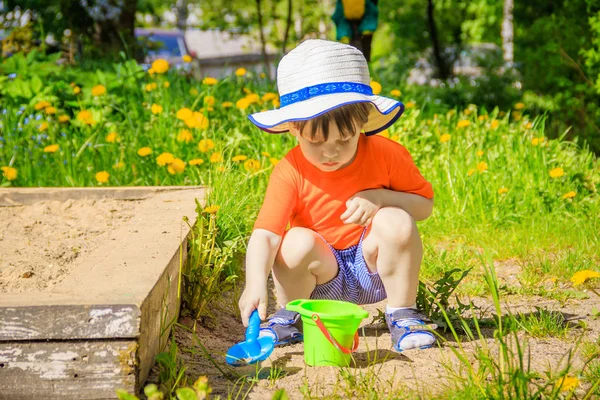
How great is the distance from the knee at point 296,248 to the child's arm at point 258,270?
0.03 m

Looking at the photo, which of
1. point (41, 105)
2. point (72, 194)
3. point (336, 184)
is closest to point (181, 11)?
point (41, 105)

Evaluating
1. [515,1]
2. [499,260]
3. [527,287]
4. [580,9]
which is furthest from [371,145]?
[515,1]

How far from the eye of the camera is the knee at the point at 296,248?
2166 mm

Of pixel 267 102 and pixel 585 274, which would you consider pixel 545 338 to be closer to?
pixel 585 274

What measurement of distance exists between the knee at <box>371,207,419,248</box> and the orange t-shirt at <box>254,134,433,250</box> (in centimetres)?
15

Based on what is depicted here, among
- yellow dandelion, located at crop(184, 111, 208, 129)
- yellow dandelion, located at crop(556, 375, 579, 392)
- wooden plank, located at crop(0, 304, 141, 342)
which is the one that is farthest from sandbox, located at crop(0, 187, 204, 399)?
yellow dandelion, located at crop(556, 375, 579, 392)

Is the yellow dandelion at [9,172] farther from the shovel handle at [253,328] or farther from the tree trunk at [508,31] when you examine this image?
the tree trunk at [508,31]

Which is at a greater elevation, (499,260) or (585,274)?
(585,274)

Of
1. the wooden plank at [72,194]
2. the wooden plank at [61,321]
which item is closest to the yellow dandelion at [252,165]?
the wooden plank at [72,194]

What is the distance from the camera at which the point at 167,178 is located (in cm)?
360

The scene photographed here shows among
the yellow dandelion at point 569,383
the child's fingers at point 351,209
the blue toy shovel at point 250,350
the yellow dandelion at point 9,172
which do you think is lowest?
the yellow dandelion at point 9,172

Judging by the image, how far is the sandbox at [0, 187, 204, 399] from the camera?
1.67 meters

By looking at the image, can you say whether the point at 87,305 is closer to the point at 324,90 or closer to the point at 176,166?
the point at 324,90

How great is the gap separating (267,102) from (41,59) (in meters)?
1.90
